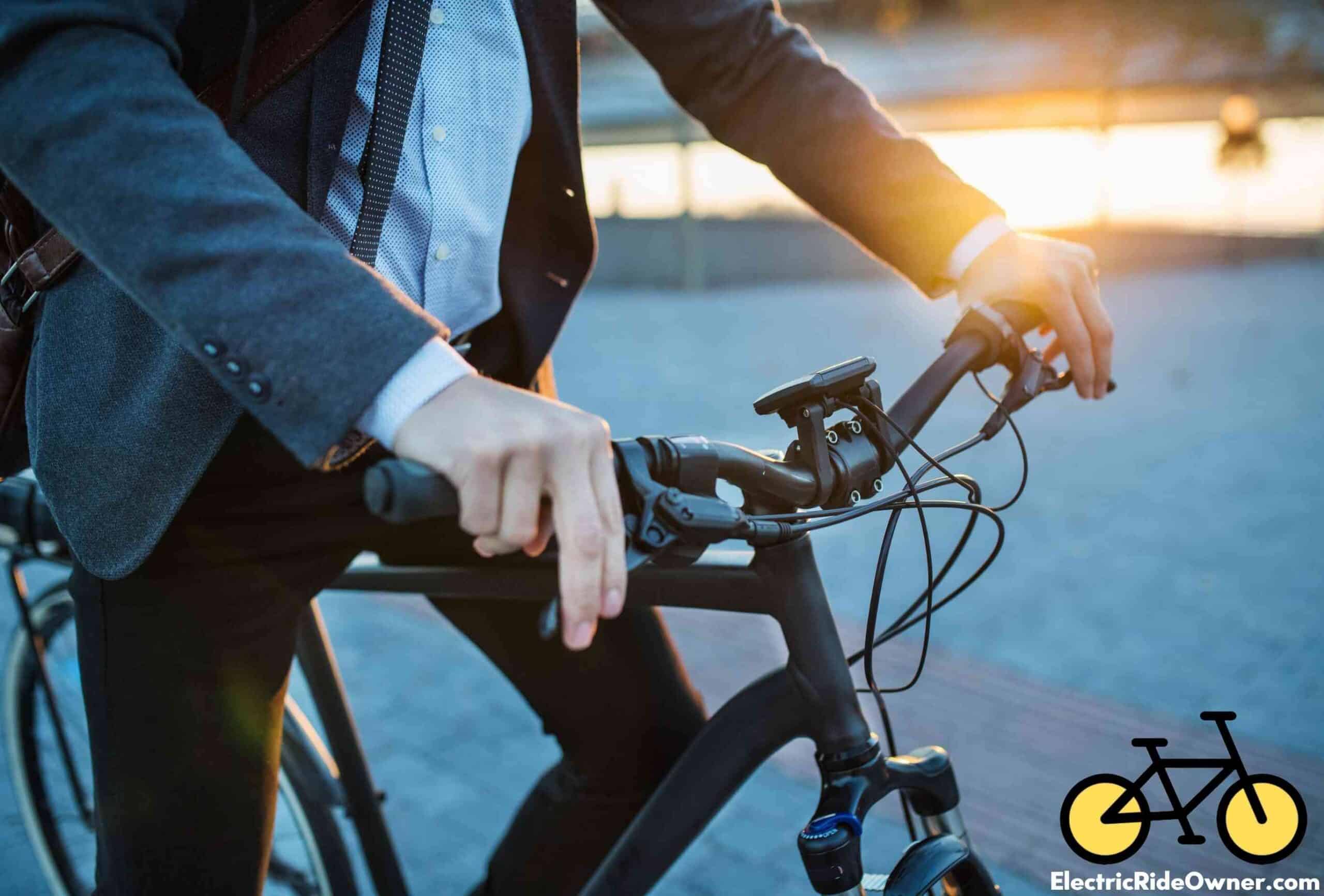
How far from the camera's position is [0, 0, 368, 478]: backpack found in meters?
1.22

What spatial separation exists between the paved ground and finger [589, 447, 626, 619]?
2.34 metres

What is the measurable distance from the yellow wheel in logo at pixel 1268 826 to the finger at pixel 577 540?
45.8 inches

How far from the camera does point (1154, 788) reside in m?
3.45

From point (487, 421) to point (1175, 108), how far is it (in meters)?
22.2

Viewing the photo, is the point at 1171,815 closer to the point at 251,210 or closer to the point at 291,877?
the point at 251,210

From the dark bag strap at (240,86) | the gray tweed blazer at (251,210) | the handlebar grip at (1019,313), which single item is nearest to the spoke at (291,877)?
the gray tweed blazer at (251,210)

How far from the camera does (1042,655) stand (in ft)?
14.2

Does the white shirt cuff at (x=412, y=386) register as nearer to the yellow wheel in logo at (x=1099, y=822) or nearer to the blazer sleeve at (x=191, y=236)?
the blazer sleeve at (x=191, y=236)

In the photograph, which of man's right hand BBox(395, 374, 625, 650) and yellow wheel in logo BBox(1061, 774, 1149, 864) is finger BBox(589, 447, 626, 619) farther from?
yellow wheel in logo BBox(1061, 774, 1149, 864)

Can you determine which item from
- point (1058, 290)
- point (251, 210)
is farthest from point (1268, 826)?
point (251, 210)

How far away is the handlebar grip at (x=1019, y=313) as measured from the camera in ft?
5.05

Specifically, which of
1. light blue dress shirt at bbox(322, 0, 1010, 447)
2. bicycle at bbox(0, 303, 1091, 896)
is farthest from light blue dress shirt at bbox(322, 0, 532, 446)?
bicycle at bbox(0, 303, 1091, 896)

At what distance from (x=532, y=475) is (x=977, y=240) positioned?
976mm

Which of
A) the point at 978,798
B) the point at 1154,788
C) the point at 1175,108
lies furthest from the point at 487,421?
the point at 1175,108
